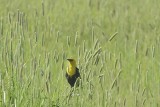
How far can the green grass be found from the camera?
249 cm

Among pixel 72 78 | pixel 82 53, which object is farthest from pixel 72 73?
pixel 82 53

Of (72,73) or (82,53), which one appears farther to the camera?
(82,53)

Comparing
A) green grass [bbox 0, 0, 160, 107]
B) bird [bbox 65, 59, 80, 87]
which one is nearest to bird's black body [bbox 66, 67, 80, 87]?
bird [bbox 65, 59, 80, 87]

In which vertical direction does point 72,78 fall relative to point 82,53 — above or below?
below

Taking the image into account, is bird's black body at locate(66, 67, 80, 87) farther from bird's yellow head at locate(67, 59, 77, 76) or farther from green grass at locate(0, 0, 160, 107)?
green grass at locate(0, 0, 160, 107)

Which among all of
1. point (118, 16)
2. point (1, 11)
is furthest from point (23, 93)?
point (118, 16)

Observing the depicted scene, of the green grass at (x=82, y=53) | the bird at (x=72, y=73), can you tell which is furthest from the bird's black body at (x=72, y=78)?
the green grass at (x=82, y=53)

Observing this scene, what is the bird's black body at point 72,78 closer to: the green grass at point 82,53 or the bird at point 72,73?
the bird at point 72,73

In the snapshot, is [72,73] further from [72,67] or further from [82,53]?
[82,53]

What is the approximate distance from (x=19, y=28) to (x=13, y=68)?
1.06 feet

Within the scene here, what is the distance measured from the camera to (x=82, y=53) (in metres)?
4.43

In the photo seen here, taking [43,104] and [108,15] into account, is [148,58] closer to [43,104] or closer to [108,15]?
[108,15]

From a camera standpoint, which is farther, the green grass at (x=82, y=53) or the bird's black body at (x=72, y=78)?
the bird's black body at (x=72, y=78)

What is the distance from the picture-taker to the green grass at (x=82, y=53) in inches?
98.0
